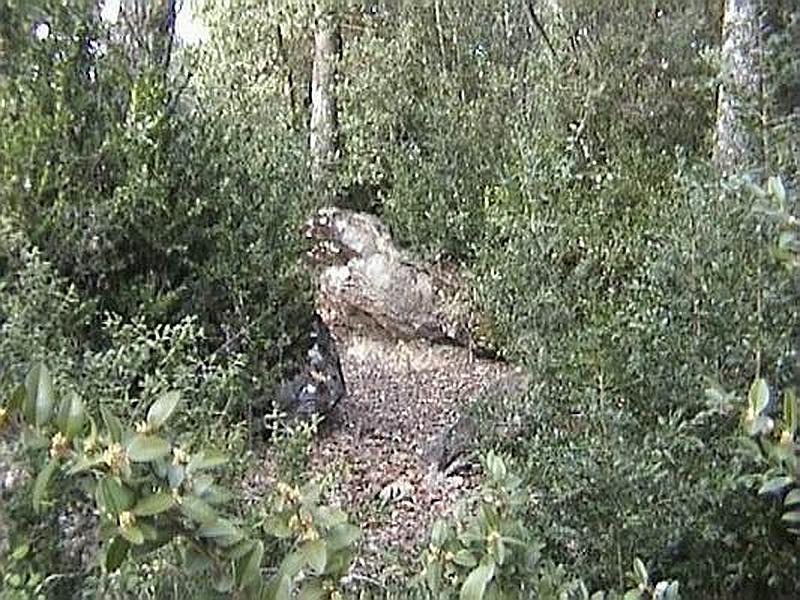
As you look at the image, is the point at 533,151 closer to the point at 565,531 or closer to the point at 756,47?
the point at 756,47

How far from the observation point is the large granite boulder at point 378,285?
8867mm

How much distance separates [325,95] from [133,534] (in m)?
9.65

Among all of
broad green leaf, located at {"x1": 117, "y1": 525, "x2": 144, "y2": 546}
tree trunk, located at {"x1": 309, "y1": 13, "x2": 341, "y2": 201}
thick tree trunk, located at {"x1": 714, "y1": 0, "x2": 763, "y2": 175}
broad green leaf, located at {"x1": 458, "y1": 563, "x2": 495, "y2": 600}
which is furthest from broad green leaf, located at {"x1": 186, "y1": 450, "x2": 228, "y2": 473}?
tree trunk, located at {"x1": 309, "y1": 13, "x2": 341, "y2": 201}

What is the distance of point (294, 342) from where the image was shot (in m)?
5.77

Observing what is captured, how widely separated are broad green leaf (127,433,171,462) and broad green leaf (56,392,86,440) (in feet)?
0.20

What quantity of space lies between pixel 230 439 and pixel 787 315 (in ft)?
5.59

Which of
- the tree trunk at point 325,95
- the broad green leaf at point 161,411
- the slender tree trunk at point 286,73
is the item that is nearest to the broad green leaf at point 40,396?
the broad green leaf at point 161,411

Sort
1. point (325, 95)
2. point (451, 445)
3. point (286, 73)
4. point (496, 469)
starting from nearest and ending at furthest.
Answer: point (496, 469)
point (451, 445)
point (325, 95)
point (286, 73)

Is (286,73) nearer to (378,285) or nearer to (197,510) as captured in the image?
(378,285)

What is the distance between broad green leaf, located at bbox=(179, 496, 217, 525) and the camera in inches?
46.0

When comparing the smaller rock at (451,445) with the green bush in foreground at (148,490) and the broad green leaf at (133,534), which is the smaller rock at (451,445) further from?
the broad green leaf at (133,534)

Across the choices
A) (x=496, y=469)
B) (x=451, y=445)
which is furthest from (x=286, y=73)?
(x=496, y=469)

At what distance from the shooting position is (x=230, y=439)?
3080 mm

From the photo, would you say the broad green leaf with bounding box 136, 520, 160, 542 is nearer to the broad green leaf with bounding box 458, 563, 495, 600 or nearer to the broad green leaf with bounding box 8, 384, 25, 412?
the broad green leaf with bounding box 8, 384, 25, 412
